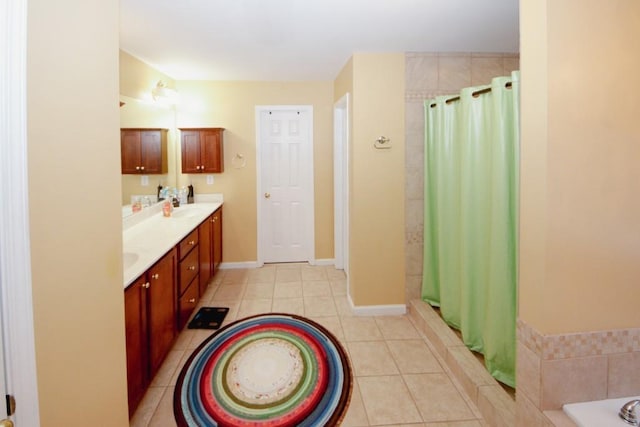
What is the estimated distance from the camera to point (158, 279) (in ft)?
6.98

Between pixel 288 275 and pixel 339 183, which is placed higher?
pixel 339 183

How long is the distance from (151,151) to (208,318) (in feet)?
5.86

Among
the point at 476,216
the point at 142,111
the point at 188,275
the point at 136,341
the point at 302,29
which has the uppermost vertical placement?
the point at 302,29

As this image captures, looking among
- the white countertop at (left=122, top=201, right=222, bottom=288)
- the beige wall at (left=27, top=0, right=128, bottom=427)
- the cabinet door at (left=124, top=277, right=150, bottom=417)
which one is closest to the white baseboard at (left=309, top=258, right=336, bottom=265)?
the white countertop at (left=122, top=201, right=222, bottom=288)

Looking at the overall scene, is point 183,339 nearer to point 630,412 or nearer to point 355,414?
point 355,414

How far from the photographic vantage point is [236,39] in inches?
110

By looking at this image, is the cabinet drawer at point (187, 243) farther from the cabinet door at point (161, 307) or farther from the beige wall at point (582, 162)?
the beige wall at point (582, 162)

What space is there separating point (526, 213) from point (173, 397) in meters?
2.18

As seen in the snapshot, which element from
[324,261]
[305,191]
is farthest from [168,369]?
[305,191]

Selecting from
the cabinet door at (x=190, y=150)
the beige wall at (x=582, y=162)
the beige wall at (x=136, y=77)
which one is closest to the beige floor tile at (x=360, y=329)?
the beige wall at (x=582, y=162)

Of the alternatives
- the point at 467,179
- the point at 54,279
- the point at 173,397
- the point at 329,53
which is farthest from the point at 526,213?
the point at 329,53

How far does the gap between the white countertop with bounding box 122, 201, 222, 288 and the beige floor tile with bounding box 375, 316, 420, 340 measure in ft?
6.05

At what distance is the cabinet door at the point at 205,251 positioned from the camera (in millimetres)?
3346

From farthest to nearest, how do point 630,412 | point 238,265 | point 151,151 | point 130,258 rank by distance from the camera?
point 238,265 < point 151,151 < point 130,258 < point 630,412
